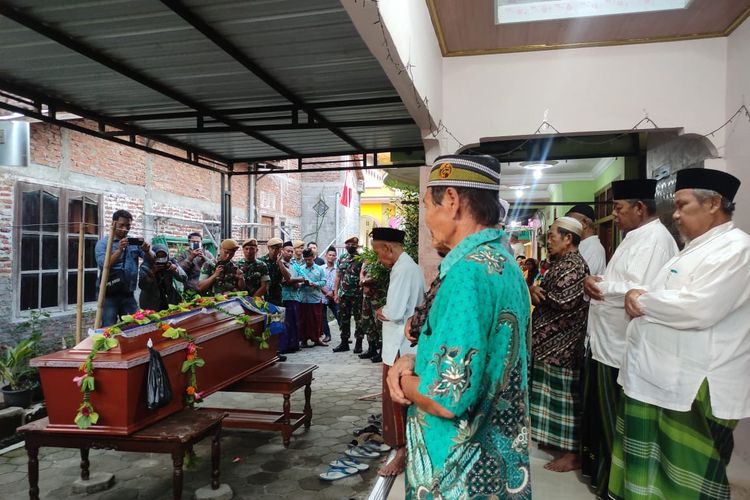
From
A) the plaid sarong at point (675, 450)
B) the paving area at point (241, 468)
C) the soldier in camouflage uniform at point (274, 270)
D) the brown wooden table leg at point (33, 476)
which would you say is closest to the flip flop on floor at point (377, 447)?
the paving area at point (241, 468)

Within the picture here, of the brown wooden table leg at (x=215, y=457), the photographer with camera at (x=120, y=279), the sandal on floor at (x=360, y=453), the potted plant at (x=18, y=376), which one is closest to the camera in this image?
the brown wooden table leg at (x=215, y=457)

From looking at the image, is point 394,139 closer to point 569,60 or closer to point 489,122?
point 489,122

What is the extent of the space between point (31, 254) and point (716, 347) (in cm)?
775

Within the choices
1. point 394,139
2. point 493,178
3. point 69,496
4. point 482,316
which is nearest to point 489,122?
point 394,139

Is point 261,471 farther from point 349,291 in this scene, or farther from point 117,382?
point 349,291

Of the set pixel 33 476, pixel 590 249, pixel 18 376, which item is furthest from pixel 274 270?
pixel 33 476

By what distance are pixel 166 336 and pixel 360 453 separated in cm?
191

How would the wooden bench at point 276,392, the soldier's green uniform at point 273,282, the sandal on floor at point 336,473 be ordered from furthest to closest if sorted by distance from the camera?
the soldier's green uniform at point 273,282 < the wooden bench at point 276,392 < the sandal on floor at point 336,473

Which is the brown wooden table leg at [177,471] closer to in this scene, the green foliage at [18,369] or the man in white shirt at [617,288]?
the man in white shirt at [617,288]

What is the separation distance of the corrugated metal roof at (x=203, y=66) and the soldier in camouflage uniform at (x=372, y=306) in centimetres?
198

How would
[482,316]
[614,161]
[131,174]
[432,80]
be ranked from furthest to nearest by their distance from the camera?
1. [131,174]
2. [614,161]
3. [432,80]
4. [482,316]

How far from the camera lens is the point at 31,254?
6.92 meters

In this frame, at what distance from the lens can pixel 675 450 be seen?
2664mm

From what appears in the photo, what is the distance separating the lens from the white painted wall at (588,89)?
4.39 meters
